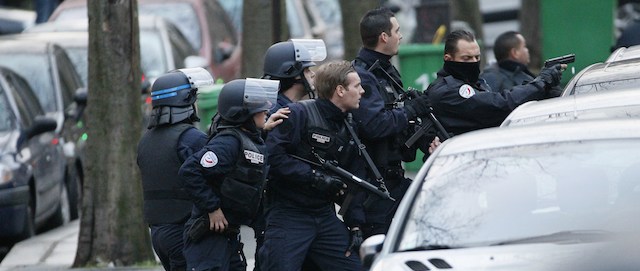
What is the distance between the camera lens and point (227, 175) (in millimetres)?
7812

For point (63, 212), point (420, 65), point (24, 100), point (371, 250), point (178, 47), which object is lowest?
point (63, 212)

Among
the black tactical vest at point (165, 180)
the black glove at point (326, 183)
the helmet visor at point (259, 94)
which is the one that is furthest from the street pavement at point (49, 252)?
the helmet visor at point (259, 94)

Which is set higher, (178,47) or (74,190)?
(178,47)

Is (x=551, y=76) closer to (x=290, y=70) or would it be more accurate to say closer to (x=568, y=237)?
(x=290, y=70)

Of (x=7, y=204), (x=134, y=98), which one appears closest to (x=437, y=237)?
(x=134, y=98)

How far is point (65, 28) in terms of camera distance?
1866 centimetres

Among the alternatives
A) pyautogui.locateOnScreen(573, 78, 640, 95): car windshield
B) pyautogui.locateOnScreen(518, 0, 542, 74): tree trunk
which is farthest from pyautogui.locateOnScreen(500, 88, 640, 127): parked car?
pyautogui.locateOnScreen(518, 0, 542, 74): tree trunk

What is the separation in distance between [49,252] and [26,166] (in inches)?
41.3

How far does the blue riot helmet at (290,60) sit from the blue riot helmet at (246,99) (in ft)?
2.26

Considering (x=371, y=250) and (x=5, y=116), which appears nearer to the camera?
(x=371, y=250)

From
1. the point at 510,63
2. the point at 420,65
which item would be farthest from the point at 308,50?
the point at 420,65

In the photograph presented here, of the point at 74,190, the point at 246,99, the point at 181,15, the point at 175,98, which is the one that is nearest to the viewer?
the point at 246,99

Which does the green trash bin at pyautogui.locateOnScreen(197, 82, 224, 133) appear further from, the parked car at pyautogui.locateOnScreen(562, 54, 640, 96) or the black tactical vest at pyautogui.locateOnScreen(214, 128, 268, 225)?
the black tactical vest at pyautogui.locateOnScreen(214, 128, 268, 225)

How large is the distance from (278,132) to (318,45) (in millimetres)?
827
